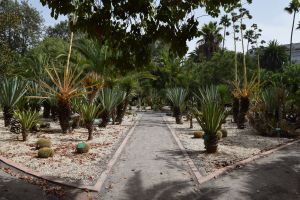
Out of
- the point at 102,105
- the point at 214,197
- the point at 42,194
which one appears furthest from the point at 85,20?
the point at 102,105

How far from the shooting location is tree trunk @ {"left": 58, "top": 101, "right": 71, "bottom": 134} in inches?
557

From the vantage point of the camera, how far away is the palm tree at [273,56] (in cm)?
5003

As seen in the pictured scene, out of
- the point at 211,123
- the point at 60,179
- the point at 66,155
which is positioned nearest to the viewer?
the point at 60,179

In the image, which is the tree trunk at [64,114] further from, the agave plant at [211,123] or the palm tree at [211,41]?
the palm tree at [211,41]

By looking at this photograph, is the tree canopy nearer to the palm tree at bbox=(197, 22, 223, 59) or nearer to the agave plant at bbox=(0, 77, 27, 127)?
the agave plant at bbox=(0, 77, 27, 127)

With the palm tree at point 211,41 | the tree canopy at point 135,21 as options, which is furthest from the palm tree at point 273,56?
the tree canopy at point 135,21

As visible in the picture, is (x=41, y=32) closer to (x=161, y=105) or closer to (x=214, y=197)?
(x=161, y=105)

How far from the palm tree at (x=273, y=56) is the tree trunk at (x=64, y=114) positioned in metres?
41.0

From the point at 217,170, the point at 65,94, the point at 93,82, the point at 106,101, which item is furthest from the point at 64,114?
the point at 217,170

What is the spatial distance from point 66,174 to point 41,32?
44.6 metres

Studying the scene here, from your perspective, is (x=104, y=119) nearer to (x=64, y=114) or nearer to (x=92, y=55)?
(x=92, y=55)

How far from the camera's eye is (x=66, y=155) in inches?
386

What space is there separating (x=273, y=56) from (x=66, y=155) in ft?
150

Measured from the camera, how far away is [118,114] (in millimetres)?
20000
